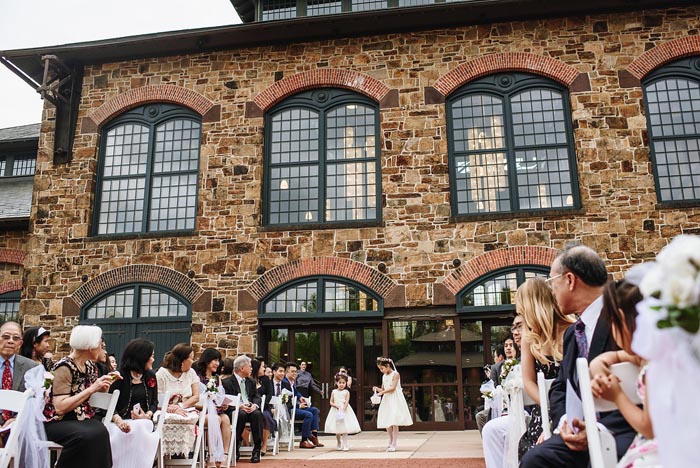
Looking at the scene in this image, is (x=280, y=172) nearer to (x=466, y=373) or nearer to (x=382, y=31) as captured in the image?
(x=382, y=31)

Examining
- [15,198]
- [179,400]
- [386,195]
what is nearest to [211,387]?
[179,400]

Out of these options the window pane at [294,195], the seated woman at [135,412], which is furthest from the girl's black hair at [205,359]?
the window pane at [294,195]

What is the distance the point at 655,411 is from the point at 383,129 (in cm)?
1223

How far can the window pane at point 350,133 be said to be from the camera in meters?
14.2

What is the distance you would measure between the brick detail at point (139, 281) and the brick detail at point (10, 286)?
2945 mm

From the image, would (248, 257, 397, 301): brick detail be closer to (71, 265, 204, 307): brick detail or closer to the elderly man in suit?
(71, 265, 204, 307): brick detail

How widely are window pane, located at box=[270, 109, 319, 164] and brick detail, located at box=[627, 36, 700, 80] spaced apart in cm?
723

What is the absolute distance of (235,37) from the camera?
47.9 feet

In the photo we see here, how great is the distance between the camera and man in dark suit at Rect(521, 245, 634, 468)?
3094 millimetres

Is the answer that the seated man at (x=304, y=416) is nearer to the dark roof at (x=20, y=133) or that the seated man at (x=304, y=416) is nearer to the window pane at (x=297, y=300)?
the window pane at (x=297, y=300)

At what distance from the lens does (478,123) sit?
13.9 meters

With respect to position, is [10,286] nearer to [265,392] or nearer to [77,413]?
[265,392]

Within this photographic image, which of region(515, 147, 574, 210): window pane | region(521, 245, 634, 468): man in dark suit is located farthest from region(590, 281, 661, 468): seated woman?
region(515, 147, 574, 210): window pane

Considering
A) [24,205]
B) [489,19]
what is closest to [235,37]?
[489,19]
